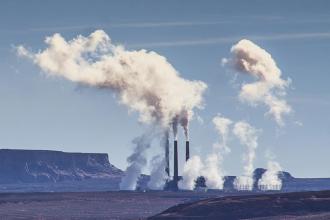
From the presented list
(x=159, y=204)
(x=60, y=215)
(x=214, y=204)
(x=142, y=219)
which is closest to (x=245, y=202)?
(x=214, y=204)

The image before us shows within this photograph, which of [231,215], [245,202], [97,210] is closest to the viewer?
[231,215]

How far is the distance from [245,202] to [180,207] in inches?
405

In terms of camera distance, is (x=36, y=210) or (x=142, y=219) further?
(x=36, y=210)

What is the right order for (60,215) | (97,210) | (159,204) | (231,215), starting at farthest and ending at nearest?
(159,204)
(97,210)
(60,215)
(231,215)

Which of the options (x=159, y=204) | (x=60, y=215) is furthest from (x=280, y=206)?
(x=159, y=204)

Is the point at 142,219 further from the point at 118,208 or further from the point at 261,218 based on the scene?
the point at 118,208

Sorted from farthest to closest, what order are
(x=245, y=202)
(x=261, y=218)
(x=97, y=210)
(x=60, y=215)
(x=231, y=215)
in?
(x=97, y=210) → (x=60, y=215) → (x=245, y=202) → (x=231, y=215) → (x=261, y=218)

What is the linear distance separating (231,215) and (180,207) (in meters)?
13.0

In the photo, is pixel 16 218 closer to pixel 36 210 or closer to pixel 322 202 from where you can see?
pixel 36 210

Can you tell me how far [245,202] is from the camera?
14850 centimetres

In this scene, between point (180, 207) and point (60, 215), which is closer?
point (180, 207)

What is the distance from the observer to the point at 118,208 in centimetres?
18875

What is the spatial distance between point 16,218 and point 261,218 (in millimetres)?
45558

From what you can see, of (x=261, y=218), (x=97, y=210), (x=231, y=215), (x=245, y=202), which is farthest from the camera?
(x=97, y=210)
